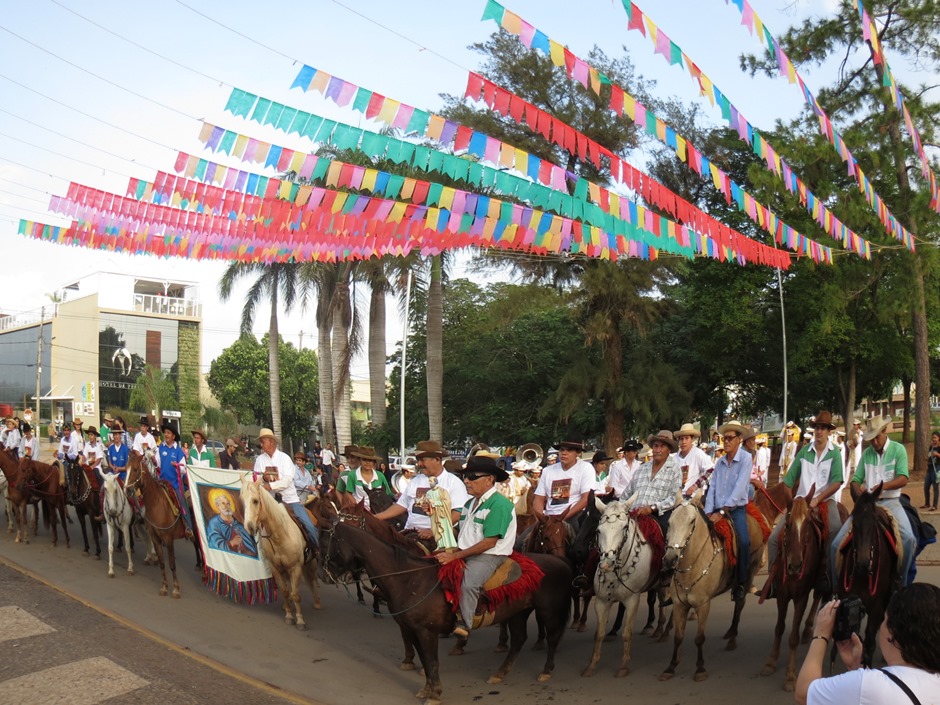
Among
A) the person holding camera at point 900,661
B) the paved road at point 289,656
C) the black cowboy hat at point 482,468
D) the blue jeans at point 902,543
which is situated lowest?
the paved road at point 289,656

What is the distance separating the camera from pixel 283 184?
11797 mm

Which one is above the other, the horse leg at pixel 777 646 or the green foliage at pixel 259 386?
the green foliage at pixel 259 386

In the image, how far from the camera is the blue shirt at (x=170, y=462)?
14008 millimetres

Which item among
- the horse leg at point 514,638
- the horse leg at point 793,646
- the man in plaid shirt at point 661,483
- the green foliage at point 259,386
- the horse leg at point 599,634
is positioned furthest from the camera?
the green foliage at point 259,386

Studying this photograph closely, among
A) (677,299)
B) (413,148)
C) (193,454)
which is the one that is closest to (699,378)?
(677,299)

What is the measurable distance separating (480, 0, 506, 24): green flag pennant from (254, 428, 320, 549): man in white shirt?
20.2 ft

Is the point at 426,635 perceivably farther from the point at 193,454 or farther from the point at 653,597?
the point at 193,454

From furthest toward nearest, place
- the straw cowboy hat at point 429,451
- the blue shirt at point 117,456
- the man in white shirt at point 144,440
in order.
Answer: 1. the man in white shirt at point 144,440
2. the blue shirt at point 117,456
3. the straw cowboy hat at point 429,451

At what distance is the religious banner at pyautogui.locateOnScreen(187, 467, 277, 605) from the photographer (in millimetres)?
12008

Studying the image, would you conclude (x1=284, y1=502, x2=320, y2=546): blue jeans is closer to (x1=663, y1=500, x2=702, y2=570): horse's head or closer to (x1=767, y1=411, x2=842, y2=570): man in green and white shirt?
Result: (x1=663, y1=500, x2=702, y2=570): horse's head

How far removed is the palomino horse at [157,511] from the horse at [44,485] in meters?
4.70

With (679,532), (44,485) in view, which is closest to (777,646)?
(679,532)

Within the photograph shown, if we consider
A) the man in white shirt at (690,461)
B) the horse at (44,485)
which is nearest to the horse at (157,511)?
the horse at (44,485)

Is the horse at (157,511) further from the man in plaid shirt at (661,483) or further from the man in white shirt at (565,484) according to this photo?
the man in plaid shirt at (661,483)
